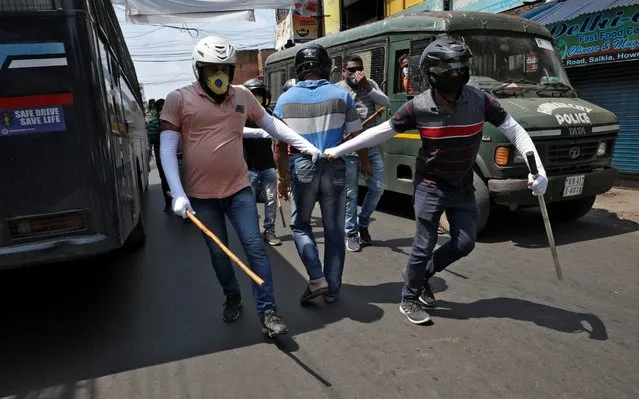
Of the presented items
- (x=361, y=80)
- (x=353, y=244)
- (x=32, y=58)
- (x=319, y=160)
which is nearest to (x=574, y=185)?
(x=353, y=244)

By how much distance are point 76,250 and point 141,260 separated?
7.82ft

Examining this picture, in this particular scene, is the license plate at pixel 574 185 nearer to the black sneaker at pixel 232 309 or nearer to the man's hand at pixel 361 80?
the man's hand at pixel 361 80

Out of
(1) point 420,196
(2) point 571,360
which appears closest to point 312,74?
(1) point 420,196

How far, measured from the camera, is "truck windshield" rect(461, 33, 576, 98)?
5.86m

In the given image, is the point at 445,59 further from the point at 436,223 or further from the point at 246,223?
the point at 246,223

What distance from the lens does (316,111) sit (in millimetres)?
3697

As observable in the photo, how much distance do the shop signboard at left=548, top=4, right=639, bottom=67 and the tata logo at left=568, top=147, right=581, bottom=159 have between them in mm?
3016

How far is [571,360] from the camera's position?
3.01 meters

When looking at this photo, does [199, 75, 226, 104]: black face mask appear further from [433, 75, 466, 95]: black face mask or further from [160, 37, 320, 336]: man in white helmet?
[433, 75, 466, 95]: black face mask

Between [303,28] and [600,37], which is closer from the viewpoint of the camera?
[600,37]

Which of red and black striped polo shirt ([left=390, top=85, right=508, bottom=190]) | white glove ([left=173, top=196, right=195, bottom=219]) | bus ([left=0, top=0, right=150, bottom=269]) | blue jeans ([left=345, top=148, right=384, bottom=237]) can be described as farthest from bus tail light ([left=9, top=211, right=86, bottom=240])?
blue jeans ([left=345, top=148, right=384, bottom=237])

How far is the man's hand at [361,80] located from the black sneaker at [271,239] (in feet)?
6.54

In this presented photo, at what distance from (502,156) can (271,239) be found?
2706 mm

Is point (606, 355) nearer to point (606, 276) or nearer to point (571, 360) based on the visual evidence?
point (571, 360)
